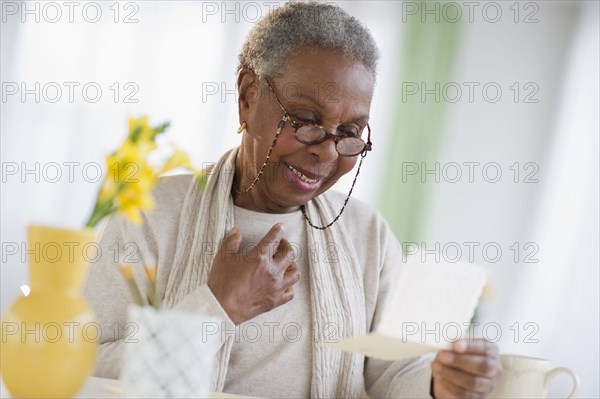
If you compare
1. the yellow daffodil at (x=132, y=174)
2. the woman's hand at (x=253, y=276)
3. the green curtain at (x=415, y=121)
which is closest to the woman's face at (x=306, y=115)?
the woman's hand at (x=253, y=276)

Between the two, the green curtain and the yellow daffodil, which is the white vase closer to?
the yellow daffodil

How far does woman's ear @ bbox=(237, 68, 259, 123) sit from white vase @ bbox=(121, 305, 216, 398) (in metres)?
0.96

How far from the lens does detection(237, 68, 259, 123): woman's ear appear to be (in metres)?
1.91

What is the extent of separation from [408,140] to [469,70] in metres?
0.52

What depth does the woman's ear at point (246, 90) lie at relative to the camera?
1.91 meters

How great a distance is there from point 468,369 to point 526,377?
10 centimetres

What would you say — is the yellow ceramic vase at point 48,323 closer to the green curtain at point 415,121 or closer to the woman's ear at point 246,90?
the woman's ear at point 246,90

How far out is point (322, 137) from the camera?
177 cm

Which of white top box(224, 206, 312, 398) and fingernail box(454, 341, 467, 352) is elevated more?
fingernail box(454, 341, 467, 352)

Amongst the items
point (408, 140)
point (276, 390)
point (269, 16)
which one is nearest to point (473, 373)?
point (276, 390)

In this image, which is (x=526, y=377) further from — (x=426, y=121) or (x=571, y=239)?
(x=426, y=121)

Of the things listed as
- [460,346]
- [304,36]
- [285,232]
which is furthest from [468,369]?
[304,36]

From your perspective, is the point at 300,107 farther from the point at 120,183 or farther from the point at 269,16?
the point at 120,183

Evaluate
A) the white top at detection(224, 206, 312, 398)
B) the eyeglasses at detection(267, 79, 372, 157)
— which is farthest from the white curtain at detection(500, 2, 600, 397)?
the eyeglasses at detection(267, 79, 372, 157)
